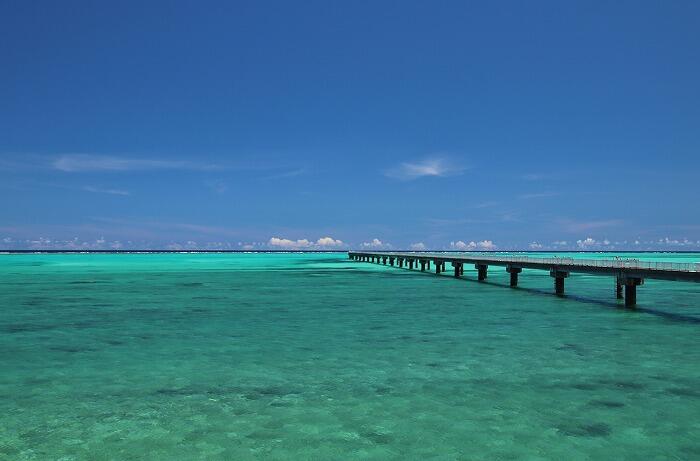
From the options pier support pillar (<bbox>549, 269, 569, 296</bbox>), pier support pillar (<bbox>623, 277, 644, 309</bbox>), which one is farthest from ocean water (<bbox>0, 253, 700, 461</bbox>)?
pier support pillar (<bbox>549, 269, 569, 296</bbox>)

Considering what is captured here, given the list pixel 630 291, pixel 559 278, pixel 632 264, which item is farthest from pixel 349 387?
pixel 559 278

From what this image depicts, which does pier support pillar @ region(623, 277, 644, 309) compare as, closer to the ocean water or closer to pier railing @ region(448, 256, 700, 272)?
pier railing @ region(448, 256, 700, 272)

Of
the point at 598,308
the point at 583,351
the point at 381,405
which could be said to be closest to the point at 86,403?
the point at 381,405

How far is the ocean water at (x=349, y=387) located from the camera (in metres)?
10.1

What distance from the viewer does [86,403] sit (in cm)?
1268

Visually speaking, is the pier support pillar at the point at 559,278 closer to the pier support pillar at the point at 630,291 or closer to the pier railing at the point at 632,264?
the pier railing at the point at 632,264

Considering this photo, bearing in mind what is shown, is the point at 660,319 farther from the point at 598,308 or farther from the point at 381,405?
the point at 381,405

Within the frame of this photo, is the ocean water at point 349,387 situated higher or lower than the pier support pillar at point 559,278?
lower

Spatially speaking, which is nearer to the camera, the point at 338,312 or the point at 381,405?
the point at 381,405

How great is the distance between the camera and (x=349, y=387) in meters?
14.3

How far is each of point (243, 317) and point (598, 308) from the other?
18769 millimetres

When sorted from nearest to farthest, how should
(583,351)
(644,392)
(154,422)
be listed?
1. (154,422)
2. (644,392)
3. (583,351)

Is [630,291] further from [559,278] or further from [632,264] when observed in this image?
[559,278]

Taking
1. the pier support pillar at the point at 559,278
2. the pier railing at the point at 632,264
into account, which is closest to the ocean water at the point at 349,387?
the pier railing at the point at 632,264
